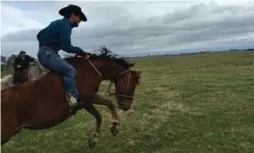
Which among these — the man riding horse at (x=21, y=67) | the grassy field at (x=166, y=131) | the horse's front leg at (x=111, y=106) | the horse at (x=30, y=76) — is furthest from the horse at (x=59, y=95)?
the grassy field at (x=166, y=131)

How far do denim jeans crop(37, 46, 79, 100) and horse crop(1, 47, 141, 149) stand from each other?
0.44 ft

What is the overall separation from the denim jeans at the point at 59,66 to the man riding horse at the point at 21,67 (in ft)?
1.47

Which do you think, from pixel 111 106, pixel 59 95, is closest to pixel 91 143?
pixel 111 106

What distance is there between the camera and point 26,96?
330 inches

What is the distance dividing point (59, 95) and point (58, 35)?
1.23 meters

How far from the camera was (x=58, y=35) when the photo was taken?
8.95 meters

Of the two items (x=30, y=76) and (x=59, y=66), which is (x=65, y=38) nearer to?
(x=59, y=66)

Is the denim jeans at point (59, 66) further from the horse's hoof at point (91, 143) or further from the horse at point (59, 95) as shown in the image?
the horse's hoof at point (91, 143)

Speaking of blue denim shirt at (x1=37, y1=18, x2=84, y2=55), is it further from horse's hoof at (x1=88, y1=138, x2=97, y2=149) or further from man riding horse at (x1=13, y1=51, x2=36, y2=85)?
horse's hoof at (x1=88, y1=138, x2=97, y2=149)

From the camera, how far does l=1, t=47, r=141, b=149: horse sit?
325 inches

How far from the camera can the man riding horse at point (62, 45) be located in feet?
28.9

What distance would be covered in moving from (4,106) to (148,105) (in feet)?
29.9

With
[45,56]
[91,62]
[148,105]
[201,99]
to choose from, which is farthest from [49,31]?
[201,99]

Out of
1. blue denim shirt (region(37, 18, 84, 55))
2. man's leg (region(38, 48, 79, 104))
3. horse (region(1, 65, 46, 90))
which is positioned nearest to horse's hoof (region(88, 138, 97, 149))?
man's leg (region(38, 48, 79, 104))
